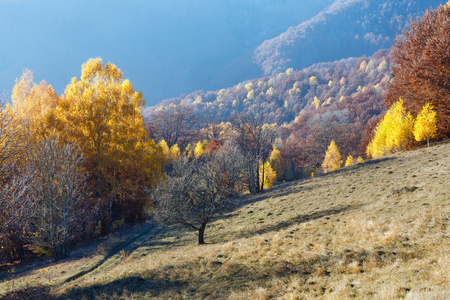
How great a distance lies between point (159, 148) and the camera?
34.0 meters

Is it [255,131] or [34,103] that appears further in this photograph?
[255,131]

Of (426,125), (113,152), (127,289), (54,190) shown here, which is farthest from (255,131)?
(127,289)

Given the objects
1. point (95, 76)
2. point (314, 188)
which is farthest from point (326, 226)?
point (95, 76)

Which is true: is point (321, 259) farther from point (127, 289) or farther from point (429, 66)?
point (429, 66)

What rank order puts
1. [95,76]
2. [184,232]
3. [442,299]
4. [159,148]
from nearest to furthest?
[442,299], [184,232], [95,76], [159,148]

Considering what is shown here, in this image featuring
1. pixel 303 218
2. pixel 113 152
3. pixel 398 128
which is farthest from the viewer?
pixel 398 128

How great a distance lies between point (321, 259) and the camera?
10.6 metres

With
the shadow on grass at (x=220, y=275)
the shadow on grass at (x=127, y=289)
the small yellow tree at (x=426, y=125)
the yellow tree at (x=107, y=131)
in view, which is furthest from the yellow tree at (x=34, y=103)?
the small yellow tree at (x=426, y=125)

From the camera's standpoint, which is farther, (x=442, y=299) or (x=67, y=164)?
(x=67, y=164)

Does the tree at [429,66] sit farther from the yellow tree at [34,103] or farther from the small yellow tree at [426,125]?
the yellow tree at [34,103]

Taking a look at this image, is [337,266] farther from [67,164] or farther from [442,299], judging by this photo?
[67,164]

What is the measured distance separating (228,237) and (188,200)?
4.70m

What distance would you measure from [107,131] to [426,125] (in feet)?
136

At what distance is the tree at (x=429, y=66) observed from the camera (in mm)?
30266
